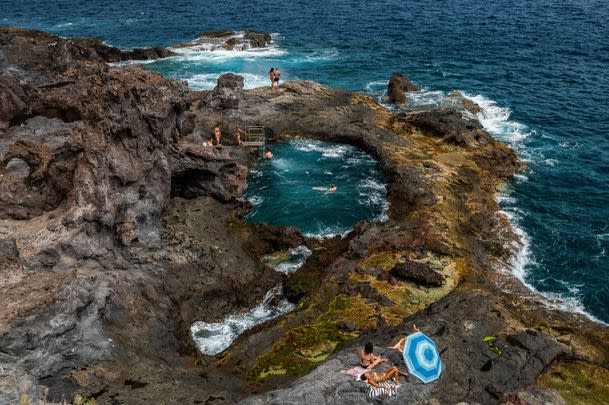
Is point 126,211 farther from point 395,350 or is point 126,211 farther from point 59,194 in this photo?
point 395,350

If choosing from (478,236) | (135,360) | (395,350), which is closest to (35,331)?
(135,360)

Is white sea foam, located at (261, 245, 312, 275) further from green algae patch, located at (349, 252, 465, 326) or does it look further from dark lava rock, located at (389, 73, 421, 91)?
dark lava rock, located at (389, 73, 421, 91)

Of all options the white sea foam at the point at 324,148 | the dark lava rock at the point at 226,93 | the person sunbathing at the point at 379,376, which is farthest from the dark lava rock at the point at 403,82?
the person sunbathing at the point at 379,376

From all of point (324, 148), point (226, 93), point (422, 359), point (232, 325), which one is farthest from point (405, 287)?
point (226, 93)

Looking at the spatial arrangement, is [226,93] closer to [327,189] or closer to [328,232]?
[327,189]

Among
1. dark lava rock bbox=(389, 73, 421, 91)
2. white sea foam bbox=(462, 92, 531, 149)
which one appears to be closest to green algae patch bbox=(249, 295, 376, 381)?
white sea foam bbox=(462, 92, 531, 149)
